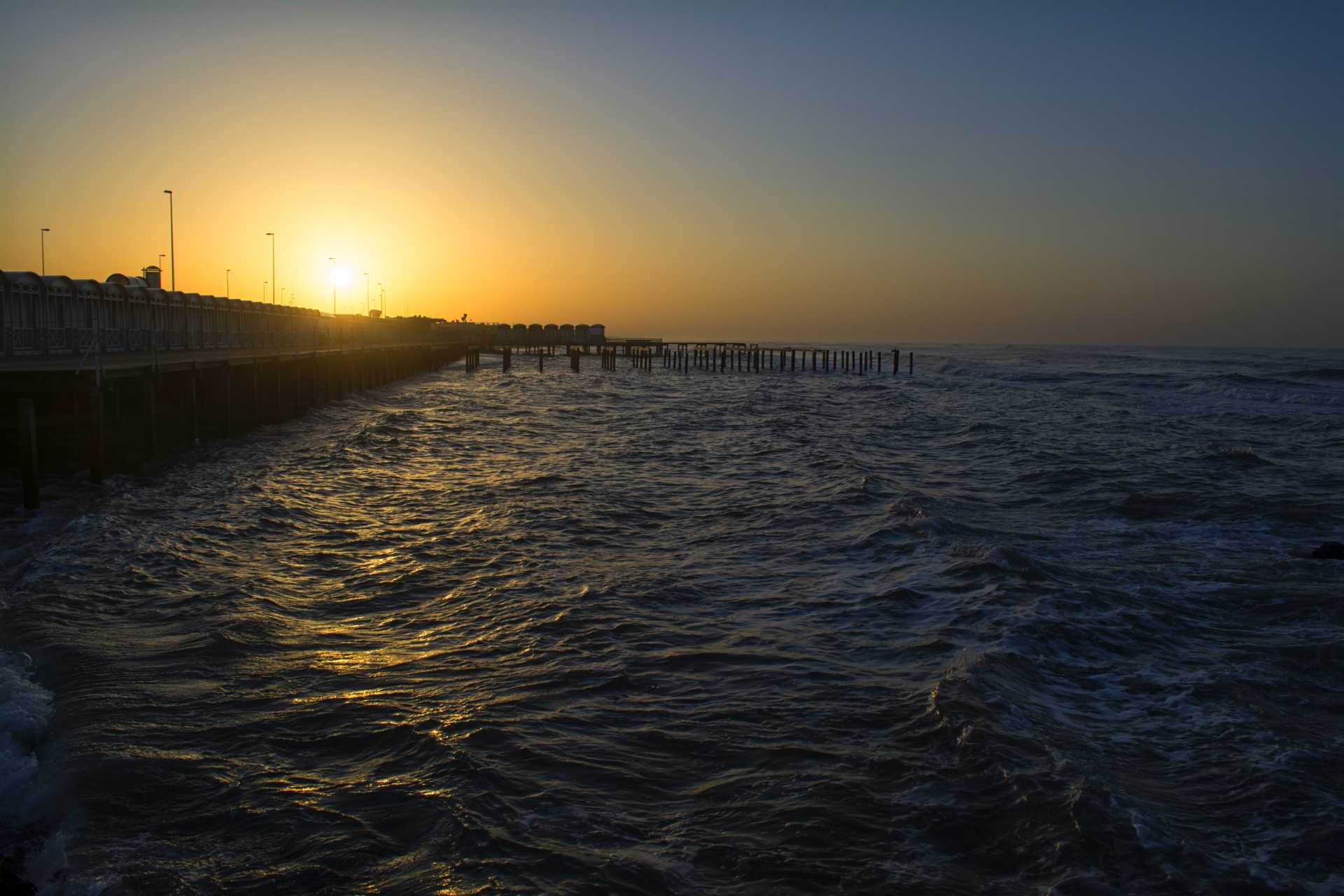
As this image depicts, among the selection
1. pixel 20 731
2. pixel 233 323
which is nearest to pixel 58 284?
pixel 233 323

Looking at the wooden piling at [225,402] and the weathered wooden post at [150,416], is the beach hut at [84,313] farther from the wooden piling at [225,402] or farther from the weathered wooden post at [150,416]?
the weathered wooden post at [150,416]

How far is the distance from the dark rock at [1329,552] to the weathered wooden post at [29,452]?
63.2ft

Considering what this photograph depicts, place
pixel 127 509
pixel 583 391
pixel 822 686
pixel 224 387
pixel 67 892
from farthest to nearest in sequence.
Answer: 1. pixel 583 391
2. pixel 224 387
3. pixel 127 509
4. pixel 822 686
5. pixel 67 892

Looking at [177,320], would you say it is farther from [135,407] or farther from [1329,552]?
[1329,552]

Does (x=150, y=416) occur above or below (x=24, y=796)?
above

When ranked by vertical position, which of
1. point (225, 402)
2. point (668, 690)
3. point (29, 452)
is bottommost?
point (668, 690)

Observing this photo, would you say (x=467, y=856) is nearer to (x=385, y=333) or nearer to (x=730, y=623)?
(x=730, y=623)

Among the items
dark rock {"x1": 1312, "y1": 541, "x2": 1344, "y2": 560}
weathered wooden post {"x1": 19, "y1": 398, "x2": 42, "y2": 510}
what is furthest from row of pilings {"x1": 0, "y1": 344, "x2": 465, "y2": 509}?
dark rock {"x1": 1312, "y1": 541, "x2": 1344, "y2": 560}

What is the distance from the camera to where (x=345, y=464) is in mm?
22062

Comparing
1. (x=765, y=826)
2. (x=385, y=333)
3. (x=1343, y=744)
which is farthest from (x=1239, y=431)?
(x=385, y=333)

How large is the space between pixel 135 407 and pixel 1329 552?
25881mm

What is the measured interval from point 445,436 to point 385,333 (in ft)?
154

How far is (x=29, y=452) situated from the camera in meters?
14.2

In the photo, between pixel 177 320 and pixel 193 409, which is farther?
pixel 177 320
